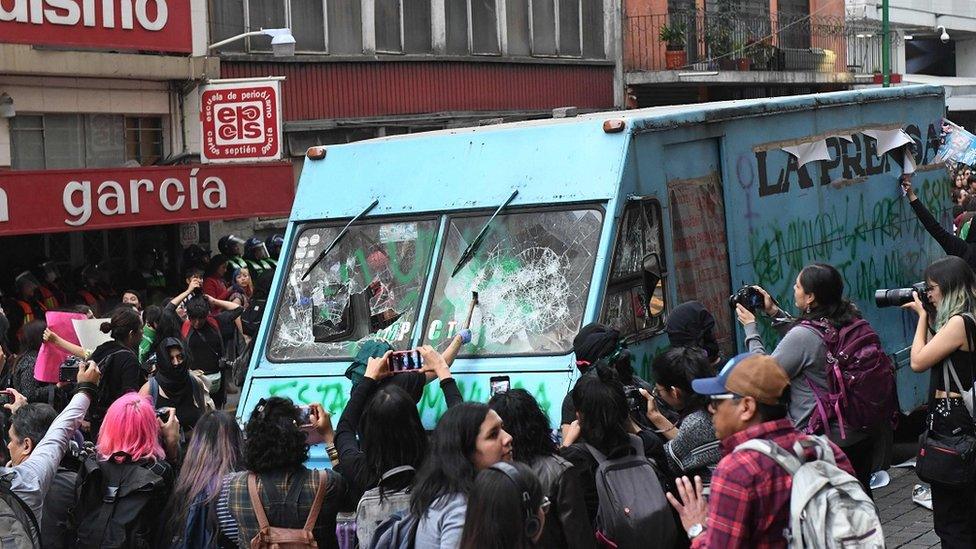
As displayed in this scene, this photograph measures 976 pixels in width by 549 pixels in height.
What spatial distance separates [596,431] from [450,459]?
2.62 feet

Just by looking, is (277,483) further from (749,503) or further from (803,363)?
(803,363)

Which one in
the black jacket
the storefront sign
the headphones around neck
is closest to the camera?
the headphones around neck

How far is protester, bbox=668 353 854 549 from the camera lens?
423 cm

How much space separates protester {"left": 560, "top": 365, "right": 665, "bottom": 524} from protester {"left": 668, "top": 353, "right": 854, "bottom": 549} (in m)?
0.81

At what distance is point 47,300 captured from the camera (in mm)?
14906

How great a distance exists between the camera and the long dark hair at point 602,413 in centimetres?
545

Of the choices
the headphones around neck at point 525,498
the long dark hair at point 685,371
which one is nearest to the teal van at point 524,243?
the long dark hair at point 685,371

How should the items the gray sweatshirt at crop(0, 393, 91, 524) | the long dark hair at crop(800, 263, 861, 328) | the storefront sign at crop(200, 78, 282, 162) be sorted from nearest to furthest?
the gray sweatshirt at crop(0, 393, 91, 524)
the long dark hair at crop(800, 263, 861, 328)
the storefront sign at crop(200, 78, 282, 162)

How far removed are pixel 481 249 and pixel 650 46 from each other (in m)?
20.0

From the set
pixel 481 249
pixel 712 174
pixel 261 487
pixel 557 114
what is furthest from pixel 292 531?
pixel 557 114

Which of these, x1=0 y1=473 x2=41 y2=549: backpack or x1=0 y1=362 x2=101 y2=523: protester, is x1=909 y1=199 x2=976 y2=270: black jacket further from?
x1=0 y1=473 x2=41 y2=549: backpack

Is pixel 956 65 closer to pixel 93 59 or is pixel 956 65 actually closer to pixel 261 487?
pixel 93 59

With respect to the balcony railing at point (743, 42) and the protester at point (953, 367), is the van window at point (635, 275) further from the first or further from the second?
the balcony railing at point (743, 42)

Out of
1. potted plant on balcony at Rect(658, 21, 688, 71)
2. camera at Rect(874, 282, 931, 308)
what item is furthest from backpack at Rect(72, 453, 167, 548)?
potted plant on balcony at Rect(658, 21, 688, 71)
